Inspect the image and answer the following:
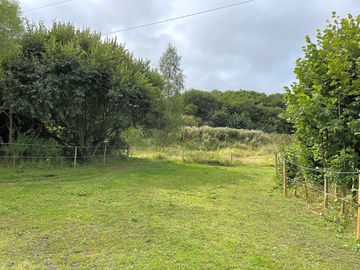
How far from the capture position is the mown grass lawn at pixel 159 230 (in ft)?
13.1

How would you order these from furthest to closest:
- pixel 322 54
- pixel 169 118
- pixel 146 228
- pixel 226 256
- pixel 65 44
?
pixel 169 118 < pixel 65 44 < pixel 322 54 < pixel 146 228 < pixel 226 256

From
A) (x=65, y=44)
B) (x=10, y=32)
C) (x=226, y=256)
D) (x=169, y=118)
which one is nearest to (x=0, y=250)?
(x=226, y=256)

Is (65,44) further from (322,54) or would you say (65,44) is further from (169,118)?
(322,54)

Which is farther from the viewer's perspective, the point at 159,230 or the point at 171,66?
the point at 171,66

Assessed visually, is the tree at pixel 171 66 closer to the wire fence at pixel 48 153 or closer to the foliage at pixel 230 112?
the foliage at pixel 230 112

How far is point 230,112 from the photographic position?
49.5 m

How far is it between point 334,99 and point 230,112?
4363 centimetres

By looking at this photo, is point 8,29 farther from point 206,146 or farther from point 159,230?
point 206,146

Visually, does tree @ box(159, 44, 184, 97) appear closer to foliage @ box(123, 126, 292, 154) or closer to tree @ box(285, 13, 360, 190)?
foliage @ box(123, 126, 292, 154)

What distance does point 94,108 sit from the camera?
15.9m

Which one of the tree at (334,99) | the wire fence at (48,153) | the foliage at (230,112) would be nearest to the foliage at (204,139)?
the wire fence at (48,153)

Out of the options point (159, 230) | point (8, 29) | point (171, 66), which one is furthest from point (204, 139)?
point (159, 230)

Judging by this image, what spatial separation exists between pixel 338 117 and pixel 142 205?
4311mm

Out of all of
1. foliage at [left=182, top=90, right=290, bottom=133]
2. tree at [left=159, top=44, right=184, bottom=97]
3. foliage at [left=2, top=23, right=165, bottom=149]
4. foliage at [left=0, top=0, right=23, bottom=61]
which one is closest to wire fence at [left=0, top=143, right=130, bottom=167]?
foliage at [left=2, top=23, right=165, bottom=149]
